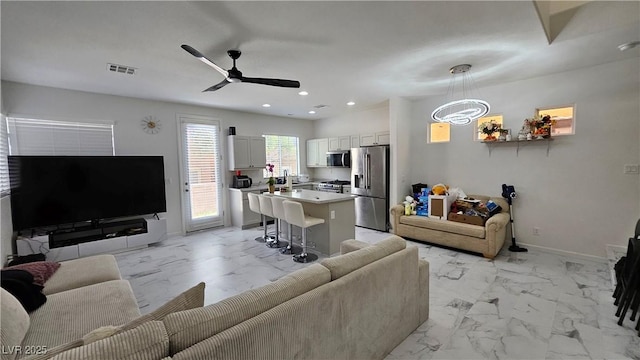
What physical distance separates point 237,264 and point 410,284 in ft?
8.43

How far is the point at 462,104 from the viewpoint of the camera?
4.07 metres

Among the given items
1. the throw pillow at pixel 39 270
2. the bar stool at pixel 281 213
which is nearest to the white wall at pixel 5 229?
the throw pillow at pixel 39 270

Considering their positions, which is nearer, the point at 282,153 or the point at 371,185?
the point at 371,185

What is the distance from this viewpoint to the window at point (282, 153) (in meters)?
6.95

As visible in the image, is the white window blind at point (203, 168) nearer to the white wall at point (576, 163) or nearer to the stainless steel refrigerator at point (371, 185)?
the stainless steel refrigerator at point (371, 185)

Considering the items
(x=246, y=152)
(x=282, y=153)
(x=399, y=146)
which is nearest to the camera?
(x=399, y=146)

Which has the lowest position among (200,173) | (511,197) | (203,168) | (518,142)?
(511,197)

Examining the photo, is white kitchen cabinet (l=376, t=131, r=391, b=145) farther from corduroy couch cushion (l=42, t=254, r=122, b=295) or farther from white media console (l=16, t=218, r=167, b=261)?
corduroy couch cushion (l=42, t=254, r=122, b=295)

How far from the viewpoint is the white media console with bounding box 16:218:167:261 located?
3.70 m

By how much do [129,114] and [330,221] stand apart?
13.1 ft

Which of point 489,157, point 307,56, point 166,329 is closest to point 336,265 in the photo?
point 166,329

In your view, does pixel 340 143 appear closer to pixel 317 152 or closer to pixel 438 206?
pixel 317 152

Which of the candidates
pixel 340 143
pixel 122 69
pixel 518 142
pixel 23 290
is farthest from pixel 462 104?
pixel 23 290

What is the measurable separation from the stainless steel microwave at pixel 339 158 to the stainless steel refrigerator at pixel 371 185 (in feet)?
1.62
